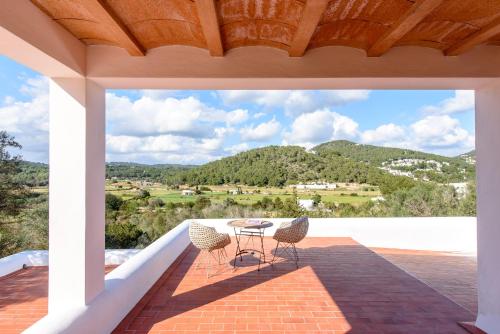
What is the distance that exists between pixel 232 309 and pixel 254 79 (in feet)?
8.30

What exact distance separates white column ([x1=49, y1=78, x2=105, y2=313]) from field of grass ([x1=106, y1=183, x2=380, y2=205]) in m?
9.80

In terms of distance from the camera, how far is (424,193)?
10.7 m

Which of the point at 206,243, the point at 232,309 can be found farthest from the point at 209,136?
the point at 232,309

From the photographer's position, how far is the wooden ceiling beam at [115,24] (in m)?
1.79

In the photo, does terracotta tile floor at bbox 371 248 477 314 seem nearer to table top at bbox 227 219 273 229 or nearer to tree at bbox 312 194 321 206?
table top at bbox 227 219 273 229

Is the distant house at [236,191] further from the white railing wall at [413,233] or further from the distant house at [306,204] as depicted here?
the white railing wall at [413,233]

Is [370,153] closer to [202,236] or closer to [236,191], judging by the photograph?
[236,191]

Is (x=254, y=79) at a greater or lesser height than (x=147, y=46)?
lesser

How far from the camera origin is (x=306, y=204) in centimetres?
1188

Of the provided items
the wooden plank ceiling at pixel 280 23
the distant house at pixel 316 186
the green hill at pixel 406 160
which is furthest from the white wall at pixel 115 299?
the green hill at pixel 406 160

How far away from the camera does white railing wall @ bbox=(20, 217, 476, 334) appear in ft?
7.94

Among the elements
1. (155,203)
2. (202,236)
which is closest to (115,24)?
(202,236)

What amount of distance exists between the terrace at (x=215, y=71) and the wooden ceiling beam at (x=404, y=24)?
0.04ft

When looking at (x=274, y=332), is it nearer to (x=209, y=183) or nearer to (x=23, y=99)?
(x=209, y=183)
